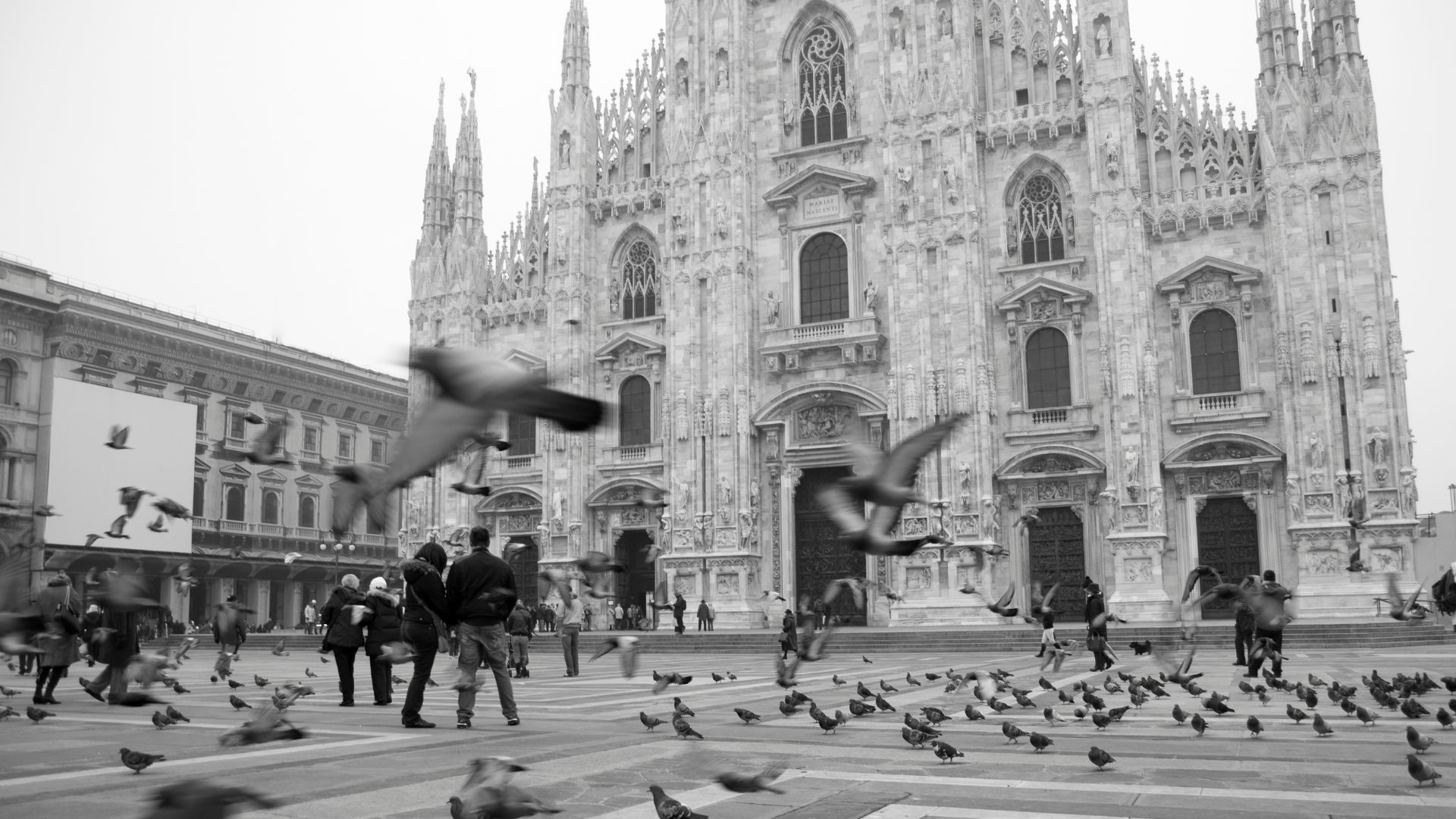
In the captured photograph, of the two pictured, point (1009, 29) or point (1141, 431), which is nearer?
point (1141, 431)

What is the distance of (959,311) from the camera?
31.7 m

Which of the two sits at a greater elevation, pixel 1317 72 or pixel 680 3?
pixel 680 3

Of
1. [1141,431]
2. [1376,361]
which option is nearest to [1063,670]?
[1141,431]

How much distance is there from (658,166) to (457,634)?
29485 millimetres

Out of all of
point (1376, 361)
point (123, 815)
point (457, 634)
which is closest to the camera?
point (123, 815)

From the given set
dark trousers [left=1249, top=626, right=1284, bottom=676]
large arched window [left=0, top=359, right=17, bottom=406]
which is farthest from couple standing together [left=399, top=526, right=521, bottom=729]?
large arched window [left=0, top=359, right=17, bottom=406]

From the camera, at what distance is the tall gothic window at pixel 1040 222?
31953 millimetres

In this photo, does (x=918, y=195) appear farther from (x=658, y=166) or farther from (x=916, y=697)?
(x=916, y=697)

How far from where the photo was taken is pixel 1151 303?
1199 inches

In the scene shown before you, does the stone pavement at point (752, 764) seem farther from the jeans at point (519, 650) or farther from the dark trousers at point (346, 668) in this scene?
the jeans at point (519, 650)

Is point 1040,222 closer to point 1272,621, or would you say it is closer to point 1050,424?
point 1050,424

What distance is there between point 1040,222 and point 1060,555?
28.7 feet

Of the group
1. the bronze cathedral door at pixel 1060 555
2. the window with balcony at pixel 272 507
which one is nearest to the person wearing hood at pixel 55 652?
the bronze cathedral door at pixel 1060 555

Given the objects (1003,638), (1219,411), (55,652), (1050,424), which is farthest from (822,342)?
(55,652)
